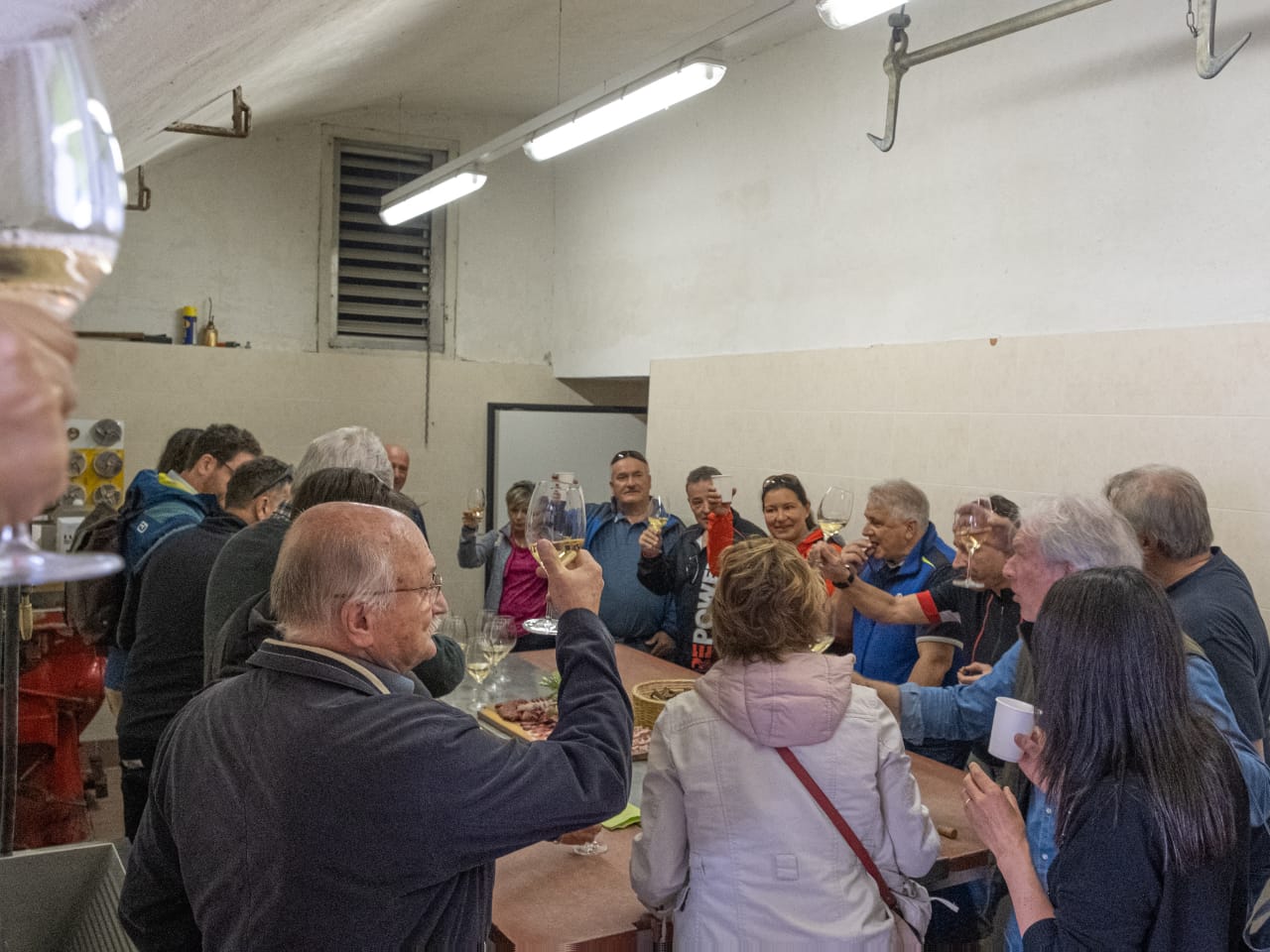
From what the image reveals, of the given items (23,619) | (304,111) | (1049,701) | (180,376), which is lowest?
(23,619)

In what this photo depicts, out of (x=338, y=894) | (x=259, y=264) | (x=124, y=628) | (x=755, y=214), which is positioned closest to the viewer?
(x=338, y=894)

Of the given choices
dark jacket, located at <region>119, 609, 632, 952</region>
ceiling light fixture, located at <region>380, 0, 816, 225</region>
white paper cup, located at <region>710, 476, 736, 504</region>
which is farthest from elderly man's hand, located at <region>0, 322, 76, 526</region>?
white paper cup, located at <region>710, 476, 736, 504</region>

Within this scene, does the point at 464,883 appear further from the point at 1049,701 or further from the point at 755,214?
the point at 755,214

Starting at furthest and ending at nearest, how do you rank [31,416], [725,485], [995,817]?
[725,485] → [995,817] → [31,416]

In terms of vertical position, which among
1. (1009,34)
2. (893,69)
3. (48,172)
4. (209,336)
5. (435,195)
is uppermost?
(1009,34)

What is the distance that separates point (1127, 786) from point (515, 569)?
4220 mm

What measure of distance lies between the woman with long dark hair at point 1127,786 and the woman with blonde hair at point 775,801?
0.40 metres

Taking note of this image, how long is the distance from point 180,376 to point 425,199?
216cm

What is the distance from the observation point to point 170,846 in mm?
1669

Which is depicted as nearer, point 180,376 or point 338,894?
point 338,894

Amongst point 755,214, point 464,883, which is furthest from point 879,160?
point 464,883

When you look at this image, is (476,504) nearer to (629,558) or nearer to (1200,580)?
(629,558)

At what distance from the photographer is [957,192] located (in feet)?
15.4

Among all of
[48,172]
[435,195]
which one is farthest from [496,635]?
[435,195]
